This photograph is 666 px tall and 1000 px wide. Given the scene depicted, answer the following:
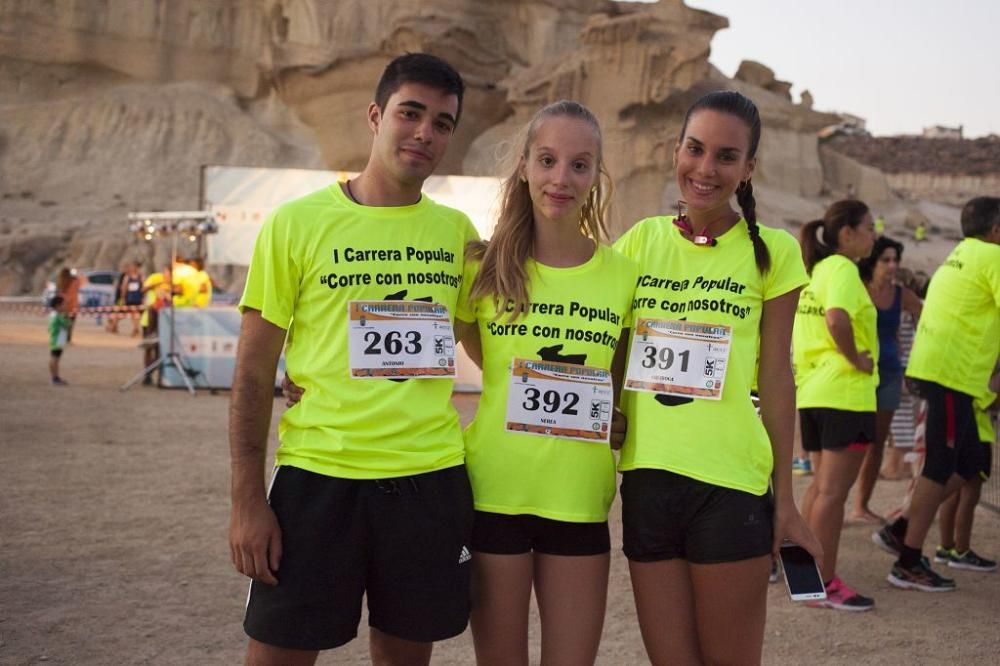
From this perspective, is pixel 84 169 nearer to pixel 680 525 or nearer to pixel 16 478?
pixel 16 478

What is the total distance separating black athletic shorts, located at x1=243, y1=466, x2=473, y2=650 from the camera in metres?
2.57

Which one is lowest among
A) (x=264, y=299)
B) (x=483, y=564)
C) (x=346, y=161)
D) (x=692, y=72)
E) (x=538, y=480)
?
(x=483, y=564)

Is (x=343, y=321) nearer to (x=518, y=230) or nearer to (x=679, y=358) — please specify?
(x=518, y=230)

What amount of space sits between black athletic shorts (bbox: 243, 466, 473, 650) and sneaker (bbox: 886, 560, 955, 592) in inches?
141

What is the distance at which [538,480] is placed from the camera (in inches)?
105

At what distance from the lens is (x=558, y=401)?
2.69m

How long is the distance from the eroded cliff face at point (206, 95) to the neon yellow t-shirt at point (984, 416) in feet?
61.6

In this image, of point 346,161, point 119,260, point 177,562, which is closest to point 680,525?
point 177,562

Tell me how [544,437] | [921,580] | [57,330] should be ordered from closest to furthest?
[544,437]
[921,580]
[57,330]

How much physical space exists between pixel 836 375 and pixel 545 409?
2.89 metres

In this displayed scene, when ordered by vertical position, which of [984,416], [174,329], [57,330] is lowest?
[57,330]

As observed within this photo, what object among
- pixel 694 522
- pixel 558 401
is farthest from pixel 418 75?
pixel 694 522

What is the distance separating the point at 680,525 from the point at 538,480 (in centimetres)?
37

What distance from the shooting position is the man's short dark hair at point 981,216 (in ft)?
17.2
